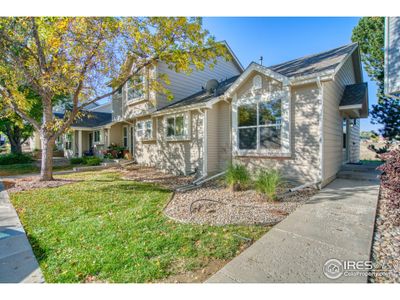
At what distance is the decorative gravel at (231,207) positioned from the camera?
180 inches

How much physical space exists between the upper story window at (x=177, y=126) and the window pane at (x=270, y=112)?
367cm

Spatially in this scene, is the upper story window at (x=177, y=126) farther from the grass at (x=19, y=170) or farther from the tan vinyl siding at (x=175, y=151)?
the grass at (x=19, y=170)

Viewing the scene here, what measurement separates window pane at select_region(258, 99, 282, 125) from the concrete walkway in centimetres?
761

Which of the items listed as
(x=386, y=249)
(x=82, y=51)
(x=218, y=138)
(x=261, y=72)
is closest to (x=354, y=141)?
(x=261, y=72)

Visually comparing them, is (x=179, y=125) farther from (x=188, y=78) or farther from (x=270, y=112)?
(x=270, y=112)

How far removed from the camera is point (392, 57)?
854 cm

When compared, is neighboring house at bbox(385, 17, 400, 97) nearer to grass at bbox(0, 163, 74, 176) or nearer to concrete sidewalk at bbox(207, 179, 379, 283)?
concrete sidewalk at bbox(207, 179, 379, 283)

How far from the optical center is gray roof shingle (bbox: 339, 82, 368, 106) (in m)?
8.59

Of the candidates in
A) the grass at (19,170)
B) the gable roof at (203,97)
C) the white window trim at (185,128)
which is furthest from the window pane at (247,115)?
the grass at (19,170)

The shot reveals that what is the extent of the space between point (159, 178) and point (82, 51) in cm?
605

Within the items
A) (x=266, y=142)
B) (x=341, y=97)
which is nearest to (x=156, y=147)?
(x=266, y=142)

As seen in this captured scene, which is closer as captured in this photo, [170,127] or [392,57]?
Answer: [392,57]

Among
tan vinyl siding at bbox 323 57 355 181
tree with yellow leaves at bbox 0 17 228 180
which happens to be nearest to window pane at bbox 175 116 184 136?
tree with yellow leaves at bbox 0 17 228 180

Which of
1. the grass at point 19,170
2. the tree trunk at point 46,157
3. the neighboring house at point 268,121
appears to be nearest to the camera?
the neighboring house at point 268,121
